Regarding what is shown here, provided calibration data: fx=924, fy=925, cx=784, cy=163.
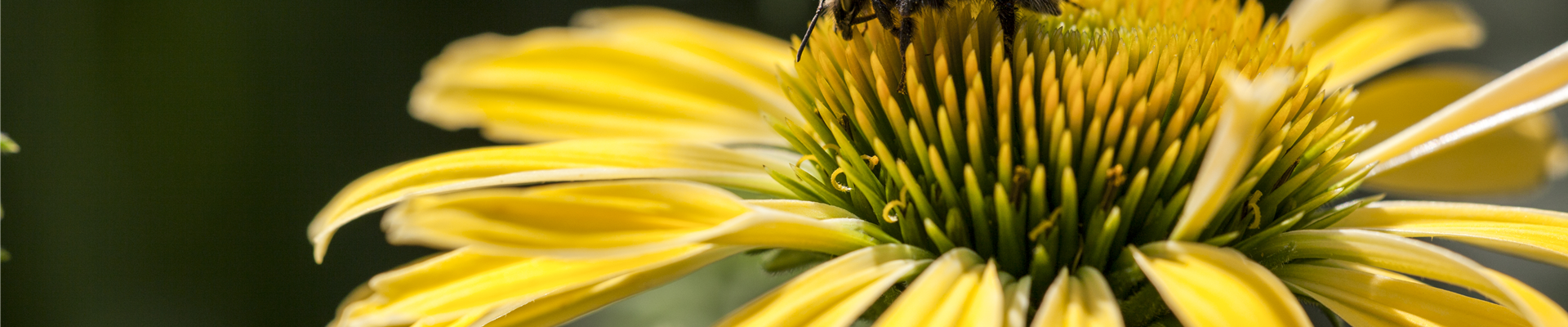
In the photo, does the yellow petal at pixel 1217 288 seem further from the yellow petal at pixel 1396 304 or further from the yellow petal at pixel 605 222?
the yellow petal at pixel 605 222

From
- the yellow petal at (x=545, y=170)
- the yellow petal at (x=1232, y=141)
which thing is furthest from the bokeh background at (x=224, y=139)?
the yellow petal at (x=1232, y=141)

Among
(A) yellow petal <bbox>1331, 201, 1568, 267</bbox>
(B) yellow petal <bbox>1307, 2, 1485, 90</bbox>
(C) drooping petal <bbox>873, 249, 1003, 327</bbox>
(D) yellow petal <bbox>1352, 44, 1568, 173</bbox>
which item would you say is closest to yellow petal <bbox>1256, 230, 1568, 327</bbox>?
(A) yellow petal <bbox>1331, 201, 1568, 267</bbox>

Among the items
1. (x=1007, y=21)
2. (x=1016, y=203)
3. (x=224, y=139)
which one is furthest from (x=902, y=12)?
(x=224, y=139)

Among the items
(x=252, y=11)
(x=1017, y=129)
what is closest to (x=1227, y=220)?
(x=1017, y=129)

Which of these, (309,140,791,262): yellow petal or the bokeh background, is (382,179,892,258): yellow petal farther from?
the bokeh background

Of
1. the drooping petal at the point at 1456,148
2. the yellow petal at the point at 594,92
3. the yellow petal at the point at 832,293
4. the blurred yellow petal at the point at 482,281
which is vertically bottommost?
the drooping petal at the point at 1456,148

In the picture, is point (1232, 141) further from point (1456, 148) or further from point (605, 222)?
point (1456, 148)
